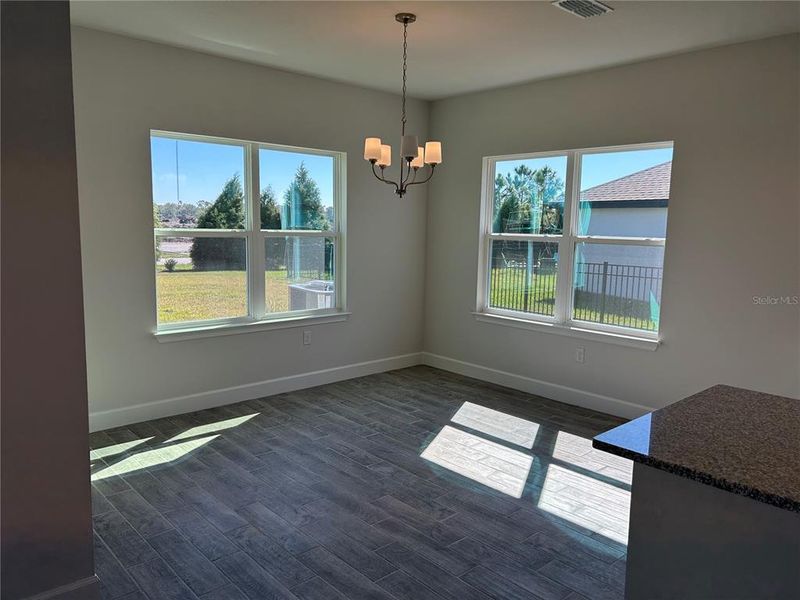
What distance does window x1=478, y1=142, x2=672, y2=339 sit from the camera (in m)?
4.36

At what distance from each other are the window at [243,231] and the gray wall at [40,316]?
231cm

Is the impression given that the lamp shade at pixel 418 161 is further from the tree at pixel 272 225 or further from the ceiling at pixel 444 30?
the tree at pixel 272 225

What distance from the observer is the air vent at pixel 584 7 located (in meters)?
3.00

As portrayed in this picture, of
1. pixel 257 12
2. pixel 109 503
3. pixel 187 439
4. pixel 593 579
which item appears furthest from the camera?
pixel 187 439

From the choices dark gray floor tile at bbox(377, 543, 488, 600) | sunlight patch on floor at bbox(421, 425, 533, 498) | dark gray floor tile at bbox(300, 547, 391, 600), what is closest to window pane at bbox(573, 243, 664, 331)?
sunlight patch on floor at bbox(421, 425, 533, 498)

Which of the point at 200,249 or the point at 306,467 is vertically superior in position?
the point at 200,249

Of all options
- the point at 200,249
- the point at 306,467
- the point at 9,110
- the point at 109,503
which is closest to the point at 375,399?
the point at 306,467

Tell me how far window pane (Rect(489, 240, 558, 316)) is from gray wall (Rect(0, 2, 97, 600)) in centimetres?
388

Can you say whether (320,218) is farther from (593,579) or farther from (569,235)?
(593,579)

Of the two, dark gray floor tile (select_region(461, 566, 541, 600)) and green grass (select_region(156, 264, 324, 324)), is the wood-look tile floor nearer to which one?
dark gray floor tile (select_region(461, 566, 541, 600))

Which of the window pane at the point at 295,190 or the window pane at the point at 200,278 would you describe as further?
the window pane at the point at 295,190

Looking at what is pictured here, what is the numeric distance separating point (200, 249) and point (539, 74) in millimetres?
2987

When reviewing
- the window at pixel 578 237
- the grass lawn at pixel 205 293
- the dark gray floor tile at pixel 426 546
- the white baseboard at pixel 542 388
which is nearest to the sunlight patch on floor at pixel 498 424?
the white baseboard at pixel 542 388

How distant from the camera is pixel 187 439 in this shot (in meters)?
3.84
